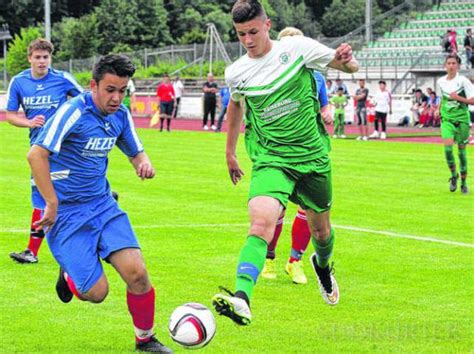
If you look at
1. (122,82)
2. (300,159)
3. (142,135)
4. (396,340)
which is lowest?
(142,135)

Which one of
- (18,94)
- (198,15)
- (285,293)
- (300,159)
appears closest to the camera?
(300,159)

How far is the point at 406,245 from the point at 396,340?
180 inches

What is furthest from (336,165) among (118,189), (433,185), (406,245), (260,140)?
(260,140)

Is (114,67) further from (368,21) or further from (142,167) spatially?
(368,21)

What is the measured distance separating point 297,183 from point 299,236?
2167 mm

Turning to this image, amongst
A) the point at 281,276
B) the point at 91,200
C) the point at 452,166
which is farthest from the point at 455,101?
the point at 91,200

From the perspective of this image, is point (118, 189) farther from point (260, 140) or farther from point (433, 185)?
point (260, 140)

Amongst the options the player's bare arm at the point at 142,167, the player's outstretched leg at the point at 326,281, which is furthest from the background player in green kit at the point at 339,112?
the player's bare arm at the point at 142,167

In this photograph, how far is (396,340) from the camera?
723 cm

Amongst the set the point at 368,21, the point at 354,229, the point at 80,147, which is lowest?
the point at 354,229

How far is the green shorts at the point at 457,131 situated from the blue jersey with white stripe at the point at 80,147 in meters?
11.0

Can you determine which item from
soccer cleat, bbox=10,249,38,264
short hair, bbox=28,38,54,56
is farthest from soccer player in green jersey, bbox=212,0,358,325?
soccer cleat, bbox=10,249,38,264

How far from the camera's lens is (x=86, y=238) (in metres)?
6.82

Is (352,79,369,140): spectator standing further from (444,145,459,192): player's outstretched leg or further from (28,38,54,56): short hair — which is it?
(28,38,54,56): short hair
